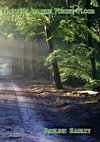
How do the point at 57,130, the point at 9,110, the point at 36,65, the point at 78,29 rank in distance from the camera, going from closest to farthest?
the point at 57,130 < the point at 9,110 < the point at 78,29 < the point at 36,65

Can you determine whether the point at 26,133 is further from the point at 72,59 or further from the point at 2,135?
the point at 72,59

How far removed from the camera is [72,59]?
18547 mm

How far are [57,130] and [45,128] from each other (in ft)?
1.48

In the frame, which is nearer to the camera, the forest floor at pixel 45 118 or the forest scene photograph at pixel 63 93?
the forest floor at pixel 45 118

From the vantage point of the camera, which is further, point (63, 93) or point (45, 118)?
point (63, 93)

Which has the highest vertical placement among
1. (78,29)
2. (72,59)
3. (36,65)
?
(78,29)

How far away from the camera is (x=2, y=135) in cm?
1063

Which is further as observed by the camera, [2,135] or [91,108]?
[91,108]

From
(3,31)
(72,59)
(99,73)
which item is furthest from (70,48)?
(3,31)

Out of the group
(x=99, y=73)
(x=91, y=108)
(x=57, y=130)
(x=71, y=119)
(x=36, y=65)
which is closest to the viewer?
(x=57, y=130)

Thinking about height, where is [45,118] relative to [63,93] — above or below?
above

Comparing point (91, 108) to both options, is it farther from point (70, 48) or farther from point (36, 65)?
point (36, 65)

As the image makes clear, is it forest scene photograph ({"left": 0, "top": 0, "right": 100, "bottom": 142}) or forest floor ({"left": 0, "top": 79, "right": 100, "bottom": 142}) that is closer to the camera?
forest floor ({"left": 0, "top": 79, "right": 100, "bottom": 142})

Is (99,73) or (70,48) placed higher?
(70,48)
